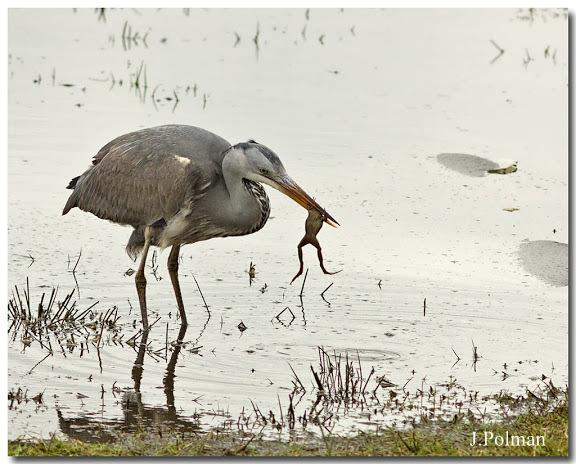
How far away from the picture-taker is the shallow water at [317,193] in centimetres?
764

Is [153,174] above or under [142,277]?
above

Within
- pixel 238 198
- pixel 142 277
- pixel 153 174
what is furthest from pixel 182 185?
pixel 142 277

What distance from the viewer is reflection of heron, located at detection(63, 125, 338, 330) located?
8078 millimetres

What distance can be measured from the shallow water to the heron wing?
2.27 feet

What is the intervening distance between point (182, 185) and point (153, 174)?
9.7 inches

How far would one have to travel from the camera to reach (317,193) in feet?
36.9

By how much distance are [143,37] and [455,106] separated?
15.3 feet

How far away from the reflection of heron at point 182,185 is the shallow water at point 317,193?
0.59 meters

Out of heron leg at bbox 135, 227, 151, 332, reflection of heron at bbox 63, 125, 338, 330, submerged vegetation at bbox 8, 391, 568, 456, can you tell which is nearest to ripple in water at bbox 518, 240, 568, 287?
reflection of heron at bbox 63, 125, 338, 330

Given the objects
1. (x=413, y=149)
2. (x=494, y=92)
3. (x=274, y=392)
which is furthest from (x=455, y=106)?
(x=274, y=392)

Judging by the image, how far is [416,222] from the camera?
35.4 ft

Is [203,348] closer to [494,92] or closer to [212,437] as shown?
[212,437]

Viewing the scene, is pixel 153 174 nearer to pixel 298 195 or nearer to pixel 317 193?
pixel 298 195

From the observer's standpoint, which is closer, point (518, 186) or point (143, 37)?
point (518, 186)
